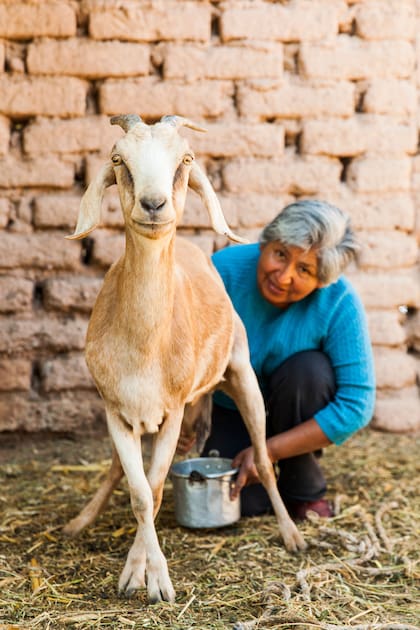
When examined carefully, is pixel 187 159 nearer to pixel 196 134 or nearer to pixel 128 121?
pixel 128 121

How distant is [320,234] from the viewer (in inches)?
135

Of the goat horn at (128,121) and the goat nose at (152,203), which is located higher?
the goat horn at (128,121)

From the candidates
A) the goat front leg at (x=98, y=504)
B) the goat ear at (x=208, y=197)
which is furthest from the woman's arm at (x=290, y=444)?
the goat ear at (x=208, y=197)

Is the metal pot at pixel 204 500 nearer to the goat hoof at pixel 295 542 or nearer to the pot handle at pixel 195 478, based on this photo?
the pot handle at pixel 195 478

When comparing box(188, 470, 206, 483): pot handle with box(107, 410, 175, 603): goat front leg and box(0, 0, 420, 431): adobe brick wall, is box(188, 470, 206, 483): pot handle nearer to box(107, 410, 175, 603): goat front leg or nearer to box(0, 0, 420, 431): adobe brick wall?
box(107, 410, 175, 603): goat front leg

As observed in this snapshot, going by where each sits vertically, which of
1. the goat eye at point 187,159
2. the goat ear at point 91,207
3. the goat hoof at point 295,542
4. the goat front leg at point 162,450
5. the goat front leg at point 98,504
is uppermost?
Result: the goat eye at point 187,159

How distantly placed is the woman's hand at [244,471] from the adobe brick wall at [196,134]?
49.0 inches

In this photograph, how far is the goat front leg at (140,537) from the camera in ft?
9.04

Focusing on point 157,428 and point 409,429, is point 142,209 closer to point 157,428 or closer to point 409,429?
point 157,428

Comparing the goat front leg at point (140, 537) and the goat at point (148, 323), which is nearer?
the goat at point (148, 323)

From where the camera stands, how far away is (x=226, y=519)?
347cm

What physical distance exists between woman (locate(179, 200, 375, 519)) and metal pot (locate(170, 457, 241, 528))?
75 millimetres

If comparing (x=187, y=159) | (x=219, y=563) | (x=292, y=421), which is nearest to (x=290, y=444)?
(x=292, y=421)

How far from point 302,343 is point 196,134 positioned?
4.97 feet
